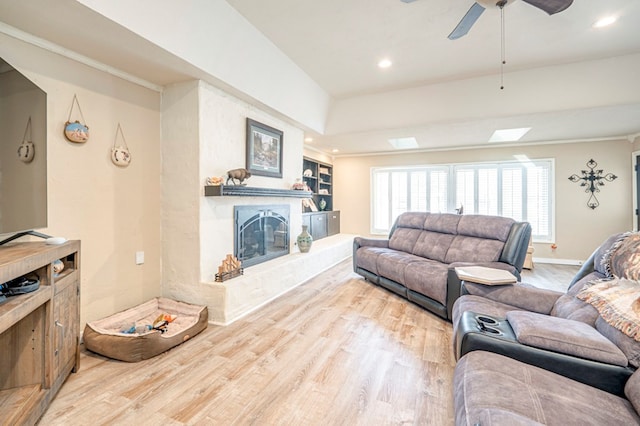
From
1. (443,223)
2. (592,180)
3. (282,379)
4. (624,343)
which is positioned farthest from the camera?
(592,180)

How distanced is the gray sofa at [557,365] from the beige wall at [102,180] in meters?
2.93

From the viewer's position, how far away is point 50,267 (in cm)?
165

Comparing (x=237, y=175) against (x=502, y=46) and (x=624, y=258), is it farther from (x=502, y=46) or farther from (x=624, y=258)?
(x=502, y=46)

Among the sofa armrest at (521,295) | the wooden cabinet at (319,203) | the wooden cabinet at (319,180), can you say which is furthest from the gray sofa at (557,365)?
the wooden cabinet at (319,180)

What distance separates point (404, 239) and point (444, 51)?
8.33 ft

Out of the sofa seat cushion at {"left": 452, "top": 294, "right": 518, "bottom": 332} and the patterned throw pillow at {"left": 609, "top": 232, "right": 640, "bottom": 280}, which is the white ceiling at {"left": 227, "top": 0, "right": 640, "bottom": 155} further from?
the sofa seat cushion at {"left": 452, "top": 294, "right": 518, "bottom": 332}

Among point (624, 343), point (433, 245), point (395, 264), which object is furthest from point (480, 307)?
point (433, 245)

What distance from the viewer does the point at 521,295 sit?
2.15 m

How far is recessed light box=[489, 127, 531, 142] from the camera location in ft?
16.0

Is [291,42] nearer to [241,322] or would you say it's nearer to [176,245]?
[176,245]

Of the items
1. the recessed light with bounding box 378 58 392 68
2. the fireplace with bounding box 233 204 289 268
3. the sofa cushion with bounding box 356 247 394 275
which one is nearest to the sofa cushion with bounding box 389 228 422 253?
the sofa cushion with bounding box 356 247 394 275

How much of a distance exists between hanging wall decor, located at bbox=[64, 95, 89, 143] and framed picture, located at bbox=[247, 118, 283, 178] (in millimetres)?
1584

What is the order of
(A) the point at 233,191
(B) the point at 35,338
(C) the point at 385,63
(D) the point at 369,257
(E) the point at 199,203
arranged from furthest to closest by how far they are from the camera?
(D) the point at 369,257
(C) the point at 385,63
(A) the point at 233,191
(E) the point at 199,203
(B) the point at 35,338

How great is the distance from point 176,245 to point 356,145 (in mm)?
4337
